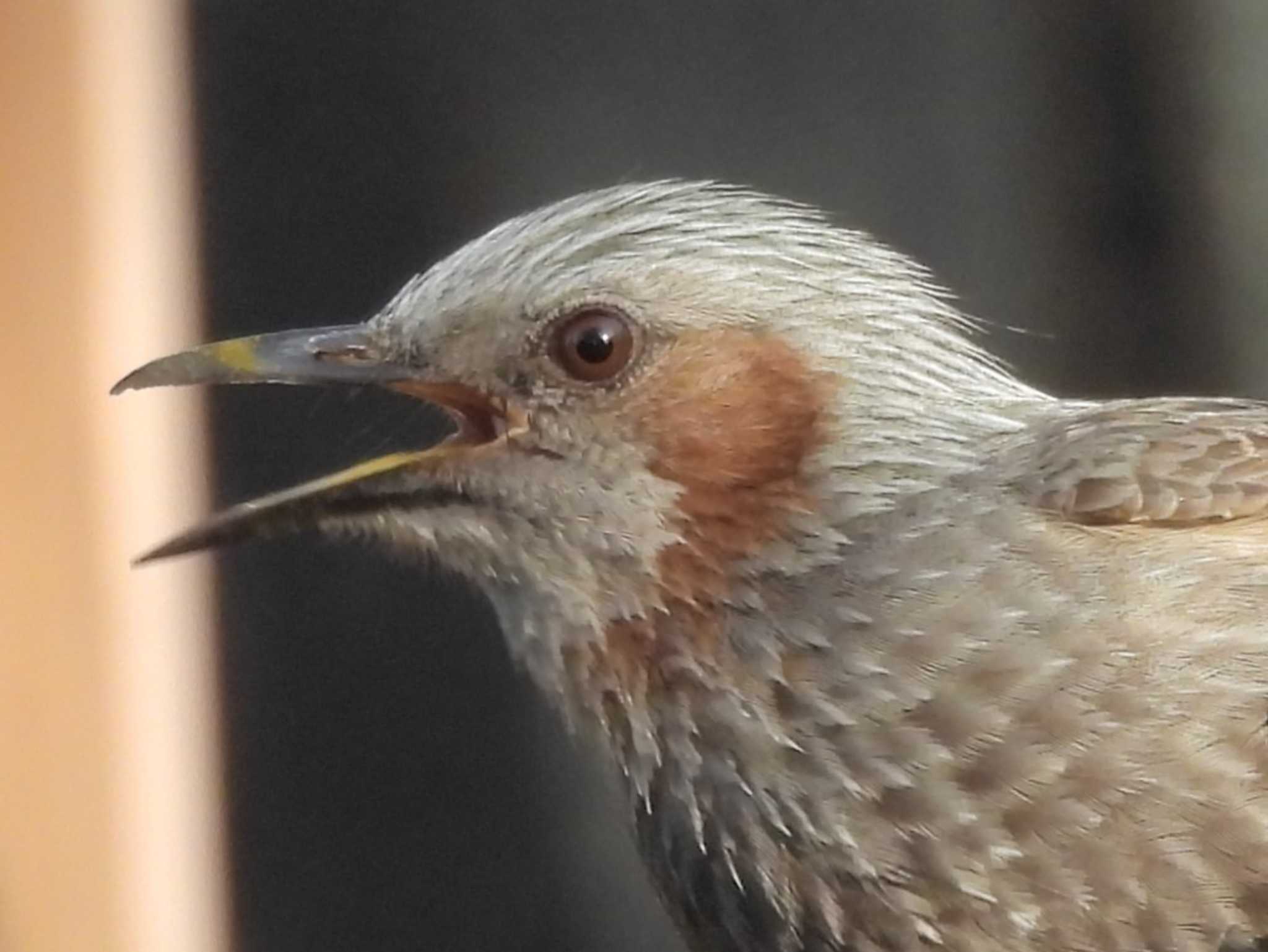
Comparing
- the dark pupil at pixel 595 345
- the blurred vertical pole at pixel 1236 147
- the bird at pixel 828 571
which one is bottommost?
the bird at pixel 828 571

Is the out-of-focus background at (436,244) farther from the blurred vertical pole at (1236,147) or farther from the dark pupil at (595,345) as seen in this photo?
the dark pupil at (595,345)

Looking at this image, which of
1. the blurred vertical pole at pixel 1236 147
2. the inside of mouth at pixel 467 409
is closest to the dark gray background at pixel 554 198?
the blurred vertical pole at pixel 1236 147

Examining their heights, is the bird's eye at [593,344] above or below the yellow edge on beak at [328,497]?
above

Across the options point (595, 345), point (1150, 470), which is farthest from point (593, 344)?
point (1150, 470)

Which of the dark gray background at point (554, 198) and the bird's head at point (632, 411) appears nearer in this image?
the bird's head at point (632, 411)

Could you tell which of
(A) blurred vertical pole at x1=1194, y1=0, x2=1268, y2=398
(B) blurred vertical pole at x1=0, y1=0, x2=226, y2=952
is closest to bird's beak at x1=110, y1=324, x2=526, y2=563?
(B) blurred vertical pole at x1=0, y1=0, x2=226, y2=952

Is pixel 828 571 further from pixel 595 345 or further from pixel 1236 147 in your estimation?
pixel 1236 147

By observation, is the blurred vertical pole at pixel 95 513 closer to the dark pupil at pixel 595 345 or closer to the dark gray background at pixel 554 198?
the dark gray background at pixel 554 198

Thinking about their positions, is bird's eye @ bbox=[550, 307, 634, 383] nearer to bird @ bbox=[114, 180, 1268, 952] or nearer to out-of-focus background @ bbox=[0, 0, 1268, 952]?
bird @ bbox=[114, 180, 1268, 952]
